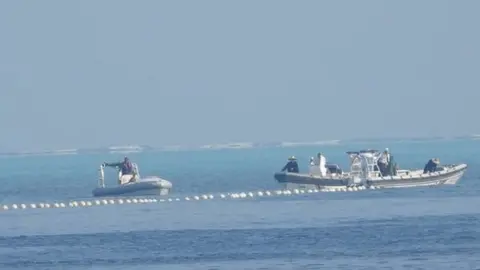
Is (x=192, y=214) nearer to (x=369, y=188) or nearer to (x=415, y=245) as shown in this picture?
(x=369, y=188)

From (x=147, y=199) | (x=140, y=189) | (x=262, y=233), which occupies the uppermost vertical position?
(x=262, y=233)

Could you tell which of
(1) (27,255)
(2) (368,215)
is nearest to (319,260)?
(1) (27,255)

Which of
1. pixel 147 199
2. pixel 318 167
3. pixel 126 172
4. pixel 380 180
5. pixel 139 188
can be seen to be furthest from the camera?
pixel 126 172

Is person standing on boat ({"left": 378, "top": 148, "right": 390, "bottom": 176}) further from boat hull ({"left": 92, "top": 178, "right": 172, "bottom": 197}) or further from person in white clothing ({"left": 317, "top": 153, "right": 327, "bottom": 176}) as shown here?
boat hull ({"left": 92, "top": 178, "right": 172, "bottom": 197})

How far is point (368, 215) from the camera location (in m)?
55.2

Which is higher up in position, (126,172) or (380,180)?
(126,172)

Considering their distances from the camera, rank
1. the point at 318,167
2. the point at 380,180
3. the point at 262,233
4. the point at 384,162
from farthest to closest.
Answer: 1. the point at 384,162
2. the point at 318,167
3. the point at 380,180
4. the point at 262,233

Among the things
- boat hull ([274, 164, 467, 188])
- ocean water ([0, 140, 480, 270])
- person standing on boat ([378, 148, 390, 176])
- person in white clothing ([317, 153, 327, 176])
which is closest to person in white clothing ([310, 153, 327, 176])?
person in white clothing ([317, 153, 327, 176])

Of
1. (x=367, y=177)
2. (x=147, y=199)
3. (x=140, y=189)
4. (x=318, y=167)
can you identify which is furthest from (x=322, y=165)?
(x=140, y=189)

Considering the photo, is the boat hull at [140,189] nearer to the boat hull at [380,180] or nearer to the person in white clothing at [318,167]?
the boat hull at [380,180]

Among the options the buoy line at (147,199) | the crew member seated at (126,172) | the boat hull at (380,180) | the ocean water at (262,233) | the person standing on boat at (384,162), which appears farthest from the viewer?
the crew member seated at (126,172)

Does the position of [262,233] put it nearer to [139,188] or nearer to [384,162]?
[139,188]

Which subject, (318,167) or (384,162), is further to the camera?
(384,162)

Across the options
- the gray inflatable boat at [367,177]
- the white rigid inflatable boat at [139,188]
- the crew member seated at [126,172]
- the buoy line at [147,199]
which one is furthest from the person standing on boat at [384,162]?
the crew member seated at [126,172]
